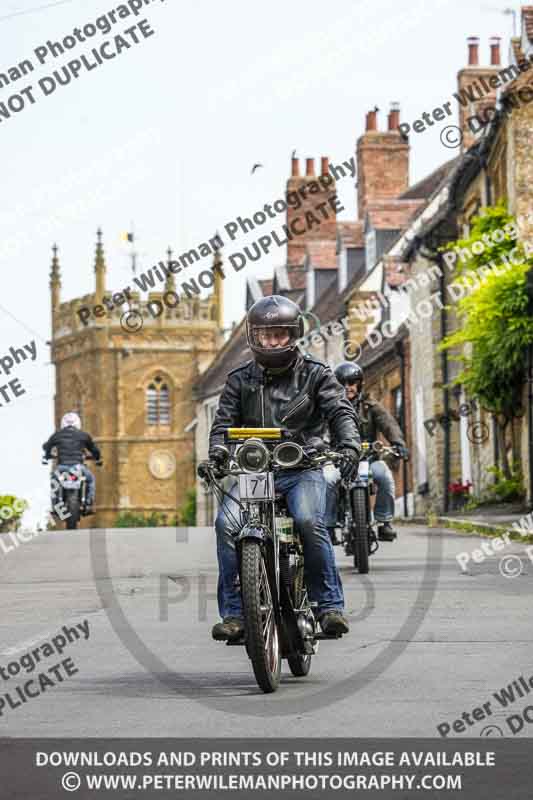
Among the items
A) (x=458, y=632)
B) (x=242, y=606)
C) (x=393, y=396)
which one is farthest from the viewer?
(x=393, y=396)

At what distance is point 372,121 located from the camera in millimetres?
49625

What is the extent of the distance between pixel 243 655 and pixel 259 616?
7.55 feet

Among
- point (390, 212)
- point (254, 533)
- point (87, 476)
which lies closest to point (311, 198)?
point (390, 212)

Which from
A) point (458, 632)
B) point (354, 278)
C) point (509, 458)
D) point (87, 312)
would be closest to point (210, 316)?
point (87, 312)

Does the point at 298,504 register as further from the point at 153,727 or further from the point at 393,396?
the point at 393,396

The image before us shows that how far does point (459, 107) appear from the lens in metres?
39.8

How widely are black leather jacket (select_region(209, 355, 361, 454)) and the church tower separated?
10816cm

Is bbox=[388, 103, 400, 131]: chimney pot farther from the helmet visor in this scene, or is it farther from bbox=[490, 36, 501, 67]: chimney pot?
the helmet visor

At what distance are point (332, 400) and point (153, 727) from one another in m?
2.17

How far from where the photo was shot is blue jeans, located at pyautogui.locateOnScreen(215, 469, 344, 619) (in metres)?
7.95

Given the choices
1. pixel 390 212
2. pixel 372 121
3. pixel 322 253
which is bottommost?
pixel 390 212

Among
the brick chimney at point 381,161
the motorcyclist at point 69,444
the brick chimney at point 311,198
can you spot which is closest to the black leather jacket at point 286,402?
the motorcyclist at point 69,444

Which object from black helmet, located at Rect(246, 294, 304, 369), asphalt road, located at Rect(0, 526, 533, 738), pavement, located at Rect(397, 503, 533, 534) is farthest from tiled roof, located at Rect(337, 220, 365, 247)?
black helmet, located at Rect(246, 294, 304, 369)

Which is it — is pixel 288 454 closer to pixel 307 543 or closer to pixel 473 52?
pixel 307 543
